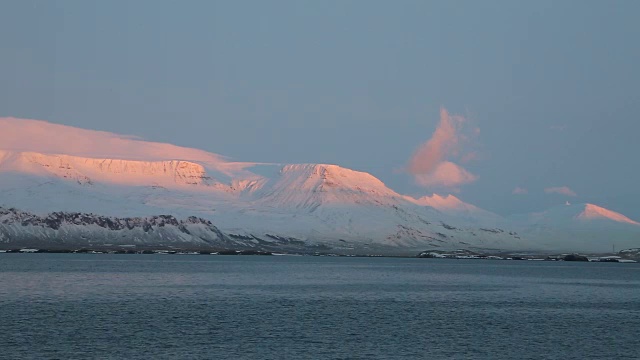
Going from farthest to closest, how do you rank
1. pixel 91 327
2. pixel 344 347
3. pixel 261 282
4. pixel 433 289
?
pixel 261 282, pixel 433 289, pixel 91 327, pixel 344 347

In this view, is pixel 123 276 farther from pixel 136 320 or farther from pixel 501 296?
pixel 136 320

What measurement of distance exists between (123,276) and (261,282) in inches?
1200

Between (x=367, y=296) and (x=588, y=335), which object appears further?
(x=367, y=296)

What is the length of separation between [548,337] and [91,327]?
149 feet

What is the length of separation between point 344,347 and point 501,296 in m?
75.7

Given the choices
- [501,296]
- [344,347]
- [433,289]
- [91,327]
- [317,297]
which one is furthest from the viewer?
[433,289]

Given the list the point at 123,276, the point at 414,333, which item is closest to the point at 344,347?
the point at 414,333

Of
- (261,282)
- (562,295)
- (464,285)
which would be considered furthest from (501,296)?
(261,282)

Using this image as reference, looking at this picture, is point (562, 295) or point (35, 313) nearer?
point (35, 313)

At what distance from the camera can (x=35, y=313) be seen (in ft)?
328

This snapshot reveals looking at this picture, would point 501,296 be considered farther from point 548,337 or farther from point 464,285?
point 548,337

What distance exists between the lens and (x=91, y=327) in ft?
293

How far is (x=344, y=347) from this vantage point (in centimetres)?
8000

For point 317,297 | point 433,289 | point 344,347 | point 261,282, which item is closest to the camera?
point 344,347
